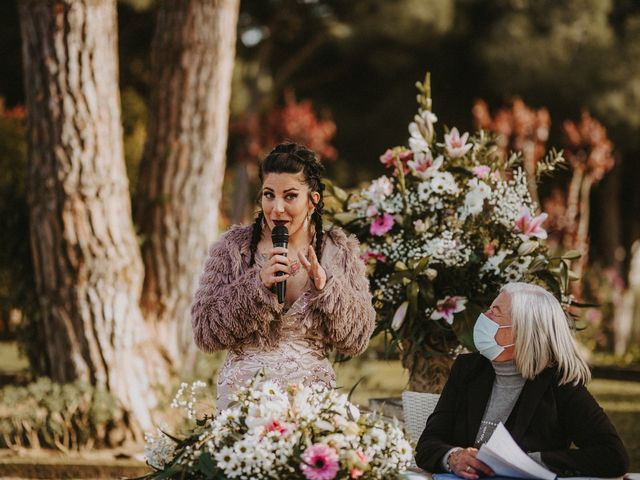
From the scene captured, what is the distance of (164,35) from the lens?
7320 mm

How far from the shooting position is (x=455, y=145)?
4996mm

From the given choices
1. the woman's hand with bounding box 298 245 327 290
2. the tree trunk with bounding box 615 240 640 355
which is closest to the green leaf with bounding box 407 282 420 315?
the woman's hand with bounding box 298 245 327 290

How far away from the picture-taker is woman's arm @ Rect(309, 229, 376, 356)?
368 cm

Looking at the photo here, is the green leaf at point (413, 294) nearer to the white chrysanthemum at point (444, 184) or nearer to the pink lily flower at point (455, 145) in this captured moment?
the white chrysanthemum at point (444, 184)

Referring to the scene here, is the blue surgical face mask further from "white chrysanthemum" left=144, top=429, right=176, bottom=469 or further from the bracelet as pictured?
"white chrysanthemum" left=144, top=429, right=176, bottom=469

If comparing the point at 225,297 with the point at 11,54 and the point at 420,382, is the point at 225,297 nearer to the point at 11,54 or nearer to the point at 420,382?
the point at 420,382

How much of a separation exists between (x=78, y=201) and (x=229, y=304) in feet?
10.3

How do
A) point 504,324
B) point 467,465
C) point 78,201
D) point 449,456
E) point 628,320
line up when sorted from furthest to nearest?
point 628,320 < point 78,201 < point 504,324 < point 449,456 < point 467,465

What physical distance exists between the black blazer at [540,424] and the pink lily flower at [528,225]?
1346 mm

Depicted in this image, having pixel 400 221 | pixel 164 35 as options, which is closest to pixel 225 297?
pixel 400 221

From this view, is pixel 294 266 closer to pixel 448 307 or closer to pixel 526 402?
pixel 526 402

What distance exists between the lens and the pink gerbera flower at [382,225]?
15.9 ft

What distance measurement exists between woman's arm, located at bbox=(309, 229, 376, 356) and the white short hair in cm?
65

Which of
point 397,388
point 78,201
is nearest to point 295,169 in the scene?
point 78,201
